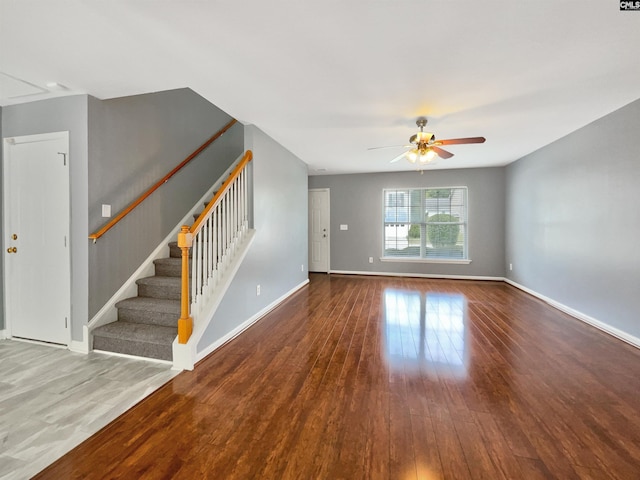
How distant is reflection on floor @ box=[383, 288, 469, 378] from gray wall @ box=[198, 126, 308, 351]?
1.65m

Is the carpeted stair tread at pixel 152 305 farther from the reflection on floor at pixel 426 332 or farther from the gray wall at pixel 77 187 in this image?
the reflection on floor at pixel 426 332

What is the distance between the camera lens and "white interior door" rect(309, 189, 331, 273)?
6.91m

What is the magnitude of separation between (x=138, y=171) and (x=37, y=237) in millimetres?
1139

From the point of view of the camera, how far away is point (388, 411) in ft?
5.92

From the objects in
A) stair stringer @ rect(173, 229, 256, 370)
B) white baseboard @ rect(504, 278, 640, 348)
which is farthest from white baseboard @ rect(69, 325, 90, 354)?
white baseboard @ rect(504, 278, 640, 348)

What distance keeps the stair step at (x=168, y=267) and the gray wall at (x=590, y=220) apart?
16.1 feet

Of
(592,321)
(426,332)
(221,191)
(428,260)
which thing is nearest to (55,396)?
(221,191)

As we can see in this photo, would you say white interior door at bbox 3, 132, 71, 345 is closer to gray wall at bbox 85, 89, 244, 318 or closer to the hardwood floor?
gray wall at bbox 85, 89, 244, 318

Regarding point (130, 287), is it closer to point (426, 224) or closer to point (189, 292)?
point (189, 292)

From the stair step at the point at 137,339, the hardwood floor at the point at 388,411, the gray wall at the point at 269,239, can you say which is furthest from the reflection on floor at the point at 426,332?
the stair step at the point at 137,339

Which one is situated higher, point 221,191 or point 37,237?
point 221,191

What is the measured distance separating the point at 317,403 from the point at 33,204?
3.34 meters

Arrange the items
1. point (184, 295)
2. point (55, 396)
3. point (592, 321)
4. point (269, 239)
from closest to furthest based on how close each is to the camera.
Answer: point (55, 396) < point (184, 295) < point (592, 321) < point (269, 239)

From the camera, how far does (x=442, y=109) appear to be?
3021 mm
